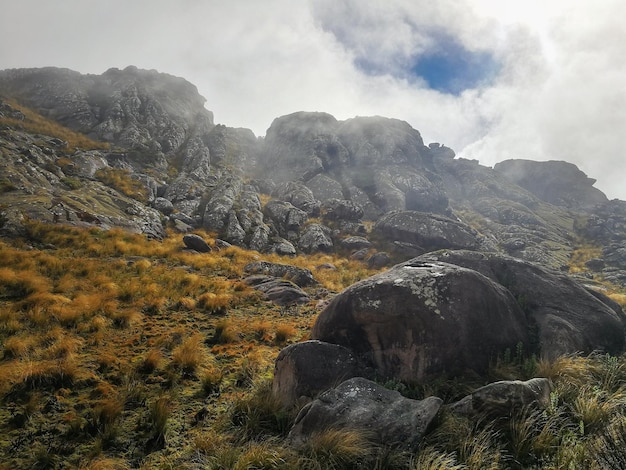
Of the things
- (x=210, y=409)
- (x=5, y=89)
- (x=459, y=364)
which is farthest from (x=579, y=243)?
(x=5, y=89)

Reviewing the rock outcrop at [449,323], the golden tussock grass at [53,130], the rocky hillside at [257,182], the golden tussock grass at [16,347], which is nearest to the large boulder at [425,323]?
the rock outcrop at [449,323]

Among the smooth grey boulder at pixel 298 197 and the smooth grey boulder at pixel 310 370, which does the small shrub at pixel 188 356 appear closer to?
the smooth grey boulder at pixel 310 370

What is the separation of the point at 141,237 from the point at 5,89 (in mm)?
64139

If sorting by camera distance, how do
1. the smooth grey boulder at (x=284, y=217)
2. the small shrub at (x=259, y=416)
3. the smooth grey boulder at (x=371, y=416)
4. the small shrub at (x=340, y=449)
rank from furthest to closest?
the smooth grey boulder at (x=284, y=217), the small shrub at (x=259, y=416), the smooth grey boulder at (x=371, y=416), the small shrub at (x=340, y=449)

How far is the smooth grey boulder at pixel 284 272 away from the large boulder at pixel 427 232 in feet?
65.4

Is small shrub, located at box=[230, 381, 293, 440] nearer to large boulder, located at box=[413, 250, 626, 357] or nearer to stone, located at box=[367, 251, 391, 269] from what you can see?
large boulder, located at box=[413, 250, 626, 357]

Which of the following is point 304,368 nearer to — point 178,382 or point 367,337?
point 367,337

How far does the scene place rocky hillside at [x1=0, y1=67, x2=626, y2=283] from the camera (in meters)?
33.5

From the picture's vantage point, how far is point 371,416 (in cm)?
575

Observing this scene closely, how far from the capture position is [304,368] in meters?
7.80

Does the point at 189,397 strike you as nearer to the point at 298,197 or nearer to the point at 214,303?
the point at 214,303

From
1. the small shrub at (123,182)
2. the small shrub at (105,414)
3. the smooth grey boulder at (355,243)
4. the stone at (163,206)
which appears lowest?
the small shrub at (105,414)

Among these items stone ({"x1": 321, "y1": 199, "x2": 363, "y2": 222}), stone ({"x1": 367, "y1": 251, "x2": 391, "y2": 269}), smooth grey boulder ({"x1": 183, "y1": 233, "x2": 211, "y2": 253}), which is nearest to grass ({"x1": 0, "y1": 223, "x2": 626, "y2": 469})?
smooth grey boulder ({"x1": 183, "y1": 233, "x2": 211, "y2": 253})

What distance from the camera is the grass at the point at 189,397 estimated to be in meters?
4.93
